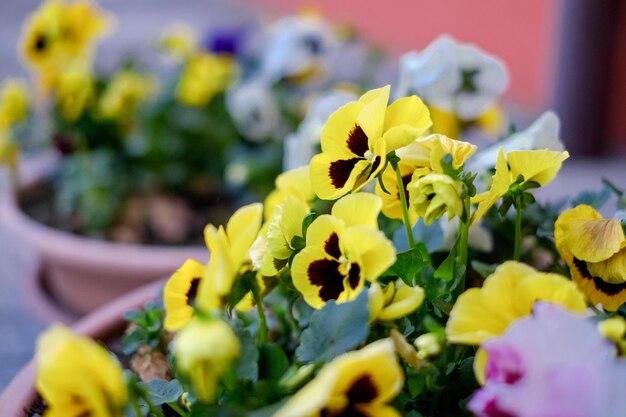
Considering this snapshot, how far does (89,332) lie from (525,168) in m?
0.40

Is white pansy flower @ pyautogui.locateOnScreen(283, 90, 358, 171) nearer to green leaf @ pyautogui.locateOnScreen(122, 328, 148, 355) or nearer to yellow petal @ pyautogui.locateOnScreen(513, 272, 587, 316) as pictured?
green leaf @ pyautogui.locateOnScreen(122, 328, 148, 355)

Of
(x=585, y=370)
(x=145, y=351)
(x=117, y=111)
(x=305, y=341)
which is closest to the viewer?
(x=585, y=370)

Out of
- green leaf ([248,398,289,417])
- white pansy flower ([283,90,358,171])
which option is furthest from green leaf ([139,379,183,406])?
white pansy flower ([283,90,358,171])

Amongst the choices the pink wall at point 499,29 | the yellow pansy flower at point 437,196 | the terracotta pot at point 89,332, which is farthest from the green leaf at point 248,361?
the pink wall at point 499,29

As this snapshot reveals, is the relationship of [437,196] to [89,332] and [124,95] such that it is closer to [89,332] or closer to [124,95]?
[89,332]

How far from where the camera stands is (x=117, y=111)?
Result: 1.32 metres

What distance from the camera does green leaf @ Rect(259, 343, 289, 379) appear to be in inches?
17.6

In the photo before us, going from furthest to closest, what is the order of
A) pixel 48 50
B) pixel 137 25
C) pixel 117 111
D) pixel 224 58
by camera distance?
pixel 137 25 → pixel 224 58 → pixel 117 111 → pixel 48 50

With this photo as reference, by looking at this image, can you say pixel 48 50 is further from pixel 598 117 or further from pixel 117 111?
pixel 598 117

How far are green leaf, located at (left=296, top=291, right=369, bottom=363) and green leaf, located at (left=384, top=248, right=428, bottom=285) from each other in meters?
0.06

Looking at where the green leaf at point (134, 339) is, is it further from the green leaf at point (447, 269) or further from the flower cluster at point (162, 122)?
the flower cluster at point (162, 122)

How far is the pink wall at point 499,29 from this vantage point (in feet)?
7.21

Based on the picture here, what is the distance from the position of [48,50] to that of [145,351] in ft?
2.11

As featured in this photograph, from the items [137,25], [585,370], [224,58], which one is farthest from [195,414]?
[137,25]
